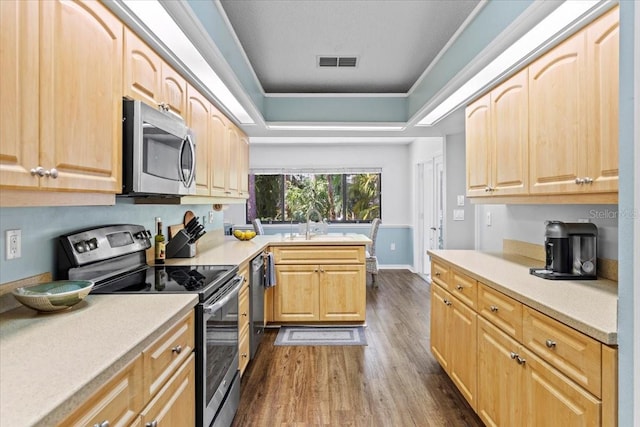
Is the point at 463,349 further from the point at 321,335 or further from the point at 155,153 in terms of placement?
the point at 155,153

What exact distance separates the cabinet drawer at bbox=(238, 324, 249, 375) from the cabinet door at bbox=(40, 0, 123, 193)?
1474 mm

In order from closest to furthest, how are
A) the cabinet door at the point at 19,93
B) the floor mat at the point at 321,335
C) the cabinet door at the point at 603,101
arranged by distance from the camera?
the cabinet door at the point at 19,93 < the cabinet door at the point at 603,101 < the floor mat at the point at 321,335

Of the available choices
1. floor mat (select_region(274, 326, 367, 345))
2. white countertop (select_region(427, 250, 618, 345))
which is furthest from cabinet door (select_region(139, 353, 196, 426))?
floor mat (select_region(274, 326, 367, 345))

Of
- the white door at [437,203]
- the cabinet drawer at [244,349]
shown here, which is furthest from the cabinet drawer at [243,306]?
the white door at [437,203]

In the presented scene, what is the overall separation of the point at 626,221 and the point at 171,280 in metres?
1.89

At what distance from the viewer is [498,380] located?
181 cm

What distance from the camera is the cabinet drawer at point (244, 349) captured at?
8.47 ft

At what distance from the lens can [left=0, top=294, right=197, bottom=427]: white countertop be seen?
2.50 feet

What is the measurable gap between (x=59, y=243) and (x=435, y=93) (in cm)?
281

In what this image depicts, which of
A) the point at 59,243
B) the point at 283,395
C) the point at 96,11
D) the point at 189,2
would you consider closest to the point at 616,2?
the point at 189,2

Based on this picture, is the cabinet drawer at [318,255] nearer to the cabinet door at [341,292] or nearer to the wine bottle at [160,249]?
the cabinet door at [341,292]

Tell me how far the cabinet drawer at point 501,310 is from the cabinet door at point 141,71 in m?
2.00

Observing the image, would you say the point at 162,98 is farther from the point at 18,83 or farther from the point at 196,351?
the point at 196,351

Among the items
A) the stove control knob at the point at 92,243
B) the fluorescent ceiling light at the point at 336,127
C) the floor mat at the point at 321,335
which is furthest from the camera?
the fluorescent ceiling light at the point at 336,127
